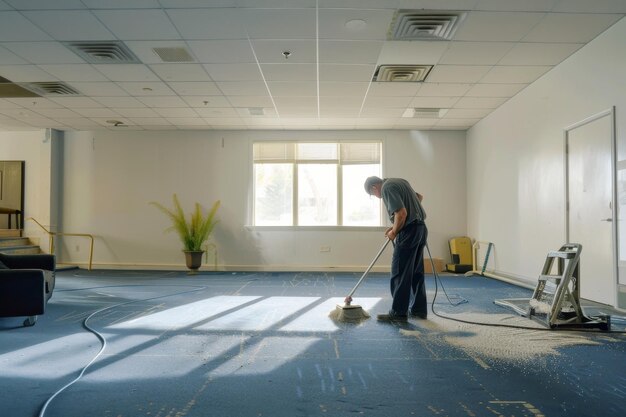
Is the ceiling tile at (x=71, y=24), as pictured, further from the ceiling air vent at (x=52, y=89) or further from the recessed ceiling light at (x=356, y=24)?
the recessed ceiling light at (x=356, y=24)

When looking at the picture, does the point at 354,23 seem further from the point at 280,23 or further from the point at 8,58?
the point at 8,58

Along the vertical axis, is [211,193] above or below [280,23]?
below

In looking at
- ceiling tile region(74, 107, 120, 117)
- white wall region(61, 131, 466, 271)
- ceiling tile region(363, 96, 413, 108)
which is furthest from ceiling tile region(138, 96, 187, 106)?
ceiling tile region(363, 96, 413, 108)

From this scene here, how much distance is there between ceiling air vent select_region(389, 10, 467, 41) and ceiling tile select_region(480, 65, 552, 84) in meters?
1.24

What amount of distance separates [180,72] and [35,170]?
17.1 ft

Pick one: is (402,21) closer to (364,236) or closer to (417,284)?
(417,284)

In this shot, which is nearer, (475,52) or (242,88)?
(475,52)

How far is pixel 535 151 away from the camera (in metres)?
5.52

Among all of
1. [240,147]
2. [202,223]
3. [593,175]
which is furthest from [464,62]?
[202,223]

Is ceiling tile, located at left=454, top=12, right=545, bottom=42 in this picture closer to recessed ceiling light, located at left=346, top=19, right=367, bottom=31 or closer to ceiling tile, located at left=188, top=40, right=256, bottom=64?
recessed ceiling light, located at left=346, top=19, right=367, bottom=31

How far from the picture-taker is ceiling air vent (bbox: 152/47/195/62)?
4.55 m

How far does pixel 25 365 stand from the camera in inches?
94.4

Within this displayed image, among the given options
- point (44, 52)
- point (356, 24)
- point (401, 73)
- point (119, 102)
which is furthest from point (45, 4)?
point (401, 73)

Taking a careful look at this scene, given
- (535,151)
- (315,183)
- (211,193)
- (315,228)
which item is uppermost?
(535,151)
